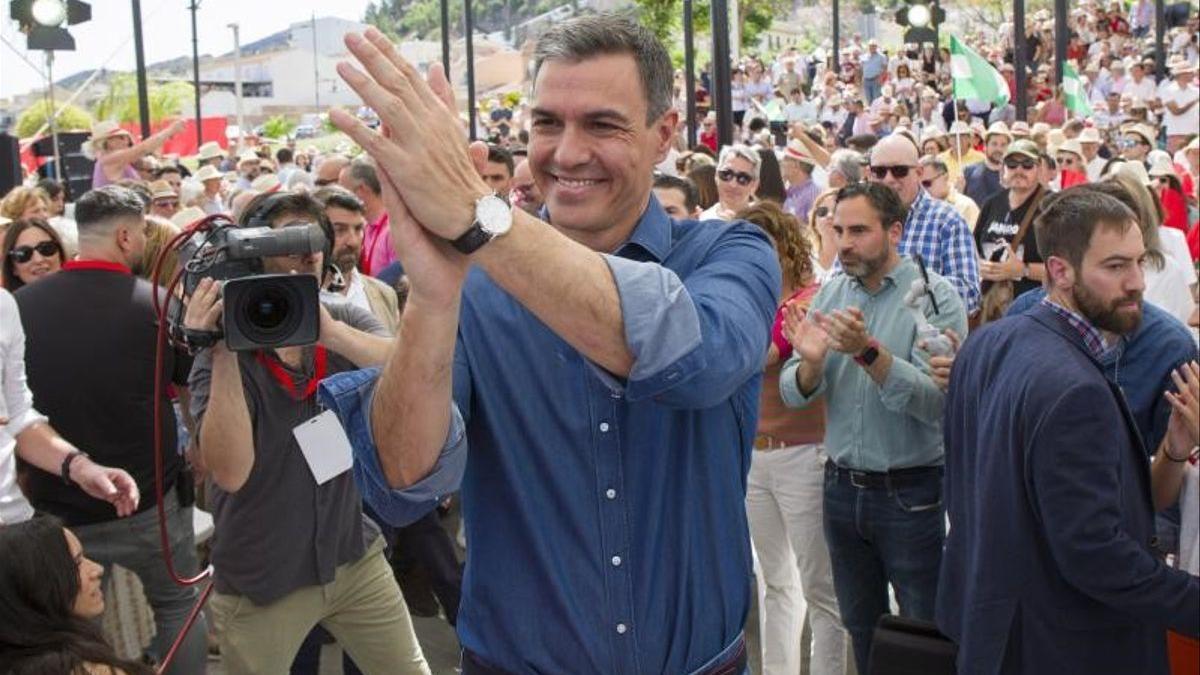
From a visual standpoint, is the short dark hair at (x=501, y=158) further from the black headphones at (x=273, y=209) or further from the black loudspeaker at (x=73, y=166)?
the black loudspeaker at (x=73, y=166)

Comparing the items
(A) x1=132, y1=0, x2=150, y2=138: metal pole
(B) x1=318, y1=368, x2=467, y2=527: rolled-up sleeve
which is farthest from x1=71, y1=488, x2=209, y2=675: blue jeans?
(A) x1=132, y1=0, x2=150, y2=138: metal pole

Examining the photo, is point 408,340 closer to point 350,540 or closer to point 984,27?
point 350,540

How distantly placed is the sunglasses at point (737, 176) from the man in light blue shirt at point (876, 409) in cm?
322

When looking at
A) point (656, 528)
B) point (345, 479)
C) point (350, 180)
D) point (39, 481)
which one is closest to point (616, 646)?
point (656, 528)

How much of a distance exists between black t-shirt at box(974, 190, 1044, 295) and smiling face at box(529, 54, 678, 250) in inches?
240

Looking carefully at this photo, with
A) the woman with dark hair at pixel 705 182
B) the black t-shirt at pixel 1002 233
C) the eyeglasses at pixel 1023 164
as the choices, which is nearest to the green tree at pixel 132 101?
the woman with dark hair at pixel 705 182

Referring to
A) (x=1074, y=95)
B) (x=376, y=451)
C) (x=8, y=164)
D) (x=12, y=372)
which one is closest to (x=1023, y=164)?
(x=12, y=372)

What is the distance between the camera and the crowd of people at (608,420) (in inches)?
74.4

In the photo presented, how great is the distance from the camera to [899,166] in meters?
7.54

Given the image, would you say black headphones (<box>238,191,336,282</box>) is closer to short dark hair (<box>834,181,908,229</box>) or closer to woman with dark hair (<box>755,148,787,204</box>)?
short dark hair (<box>834,181,908,229</box>)

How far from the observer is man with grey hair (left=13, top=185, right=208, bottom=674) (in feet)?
17.0

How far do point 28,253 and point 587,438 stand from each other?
16.4ft

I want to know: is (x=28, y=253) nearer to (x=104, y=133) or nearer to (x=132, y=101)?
(x=104, y=133)

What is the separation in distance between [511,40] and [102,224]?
366 feet
